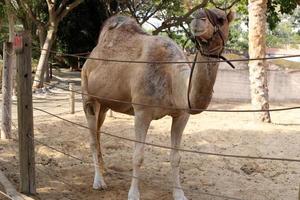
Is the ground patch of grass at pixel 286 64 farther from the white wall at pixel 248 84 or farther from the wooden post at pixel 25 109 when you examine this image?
the wooden post at pixel 25 109

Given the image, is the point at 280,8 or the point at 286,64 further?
the point at 286,64

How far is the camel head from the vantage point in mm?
3508

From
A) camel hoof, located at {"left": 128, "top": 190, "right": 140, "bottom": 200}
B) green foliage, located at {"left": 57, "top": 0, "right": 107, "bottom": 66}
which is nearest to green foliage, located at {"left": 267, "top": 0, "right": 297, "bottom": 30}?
green foliage, located at {"left": 57, "top": 0, "right": 107, "bottom": 66}

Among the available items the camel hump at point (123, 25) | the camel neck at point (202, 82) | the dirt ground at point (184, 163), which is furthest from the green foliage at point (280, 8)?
the camel neck at point (202, 82)

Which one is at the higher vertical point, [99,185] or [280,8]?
[280,8]

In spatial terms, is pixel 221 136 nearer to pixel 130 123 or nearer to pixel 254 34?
pixel 130 123

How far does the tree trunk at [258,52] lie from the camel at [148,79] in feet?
17.1

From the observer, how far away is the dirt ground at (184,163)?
564 cm

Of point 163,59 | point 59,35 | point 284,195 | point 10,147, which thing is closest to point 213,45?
point 163,59

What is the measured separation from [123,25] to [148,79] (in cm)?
143

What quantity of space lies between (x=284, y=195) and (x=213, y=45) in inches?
109

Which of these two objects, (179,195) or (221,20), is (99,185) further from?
(221,20)

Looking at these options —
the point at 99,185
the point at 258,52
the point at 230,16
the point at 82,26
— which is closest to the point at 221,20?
the point at 230,16

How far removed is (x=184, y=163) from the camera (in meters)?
6.97
